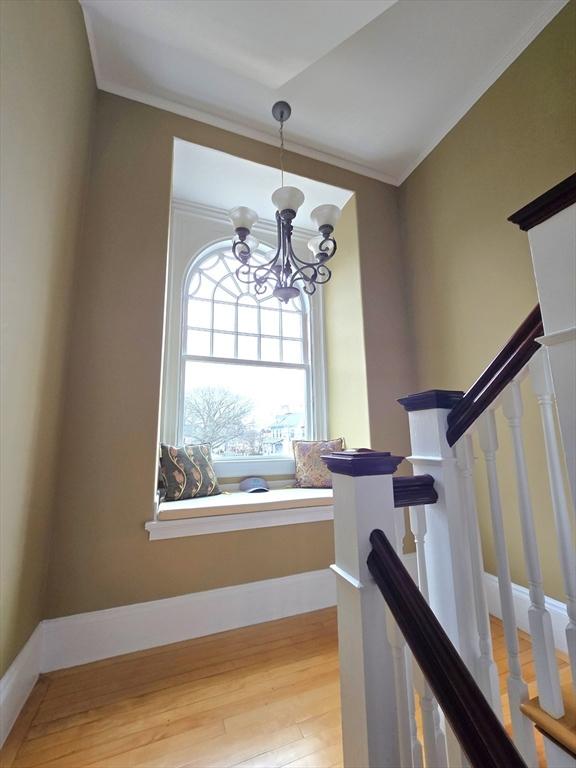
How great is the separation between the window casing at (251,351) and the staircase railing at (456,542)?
1.98 m

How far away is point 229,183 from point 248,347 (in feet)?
4.42

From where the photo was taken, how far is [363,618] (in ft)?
2.51

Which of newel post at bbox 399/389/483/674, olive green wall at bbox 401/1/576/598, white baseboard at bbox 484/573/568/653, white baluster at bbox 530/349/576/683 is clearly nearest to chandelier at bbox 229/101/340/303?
olive green wall at bbox 401/1/576/598

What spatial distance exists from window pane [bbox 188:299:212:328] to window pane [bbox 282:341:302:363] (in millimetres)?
725

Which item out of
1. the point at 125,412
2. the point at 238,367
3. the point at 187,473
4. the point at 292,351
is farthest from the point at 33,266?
Result: the point at 292,351

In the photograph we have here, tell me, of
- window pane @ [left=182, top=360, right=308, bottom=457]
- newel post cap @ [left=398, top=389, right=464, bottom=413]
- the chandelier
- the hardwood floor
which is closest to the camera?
newel post cap @ [left=398, top=389, right=464, bottom=413]

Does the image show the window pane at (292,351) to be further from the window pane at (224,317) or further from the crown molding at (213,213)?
the crown molding at (213,213)

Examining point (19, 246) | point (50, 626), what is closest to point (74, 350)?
point (19, 246)

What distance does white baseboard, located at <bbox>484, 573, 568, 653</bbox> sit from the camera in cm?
168

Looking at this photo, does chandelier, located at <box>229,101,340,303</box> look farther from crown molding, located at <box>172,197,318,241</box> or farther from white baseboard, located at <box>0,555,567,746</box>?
white baseboard, located at <box>0,555,567,746</box>

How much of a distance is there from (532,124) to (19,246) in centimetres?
273

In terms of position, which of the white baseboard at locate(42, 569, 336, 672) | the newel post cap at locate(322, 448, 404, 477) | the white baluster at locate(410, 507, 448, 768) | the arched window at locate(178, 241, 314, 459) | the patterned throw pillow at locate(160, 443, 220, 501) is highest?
the arched window at locate(178, 241, 314, 459)

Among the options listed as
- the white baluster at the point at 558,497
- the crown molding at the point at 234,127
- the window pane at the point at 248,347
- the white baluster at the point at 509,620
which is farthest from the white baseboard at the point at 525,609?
the crown molding at the point at 234,127

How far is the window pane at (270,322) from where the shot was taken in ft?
10.3
